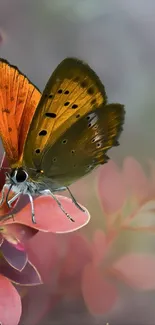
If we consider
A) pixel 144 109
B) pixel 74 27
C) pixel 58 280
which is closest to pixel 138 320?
pixel 58 280

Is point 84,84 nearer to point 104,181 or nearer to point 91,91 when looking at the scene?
point 91,91

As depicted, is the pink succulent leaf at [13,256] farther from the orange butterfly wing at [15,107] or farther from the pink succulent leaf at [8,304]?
the orange butterfly wing at [15,107]

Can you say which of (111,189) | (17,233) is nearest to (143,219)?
(111,189)

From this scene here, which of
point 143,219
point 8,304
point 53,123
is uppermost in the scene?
point 53,123

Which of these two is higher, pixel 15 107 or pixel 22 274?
pixel 15 107

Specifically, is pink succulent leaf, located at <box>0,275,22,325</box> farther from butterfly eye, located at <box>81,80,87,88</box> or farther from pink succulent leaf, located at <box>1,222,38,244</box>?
butterfly eye, located at <box>81,80,87,88</box>

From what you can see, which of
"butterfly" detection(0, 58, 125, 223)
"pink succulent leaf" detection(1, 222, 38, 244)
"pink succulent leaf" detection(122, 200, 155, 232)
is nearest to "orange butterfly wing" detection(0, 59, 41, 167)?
"butterfly" detection(0, 58, 125, 223)

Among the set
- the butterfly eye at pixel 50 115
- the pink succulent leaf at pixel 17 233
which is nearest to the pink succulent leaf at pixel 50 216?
the pink succulent leaf at pixel 17 233
